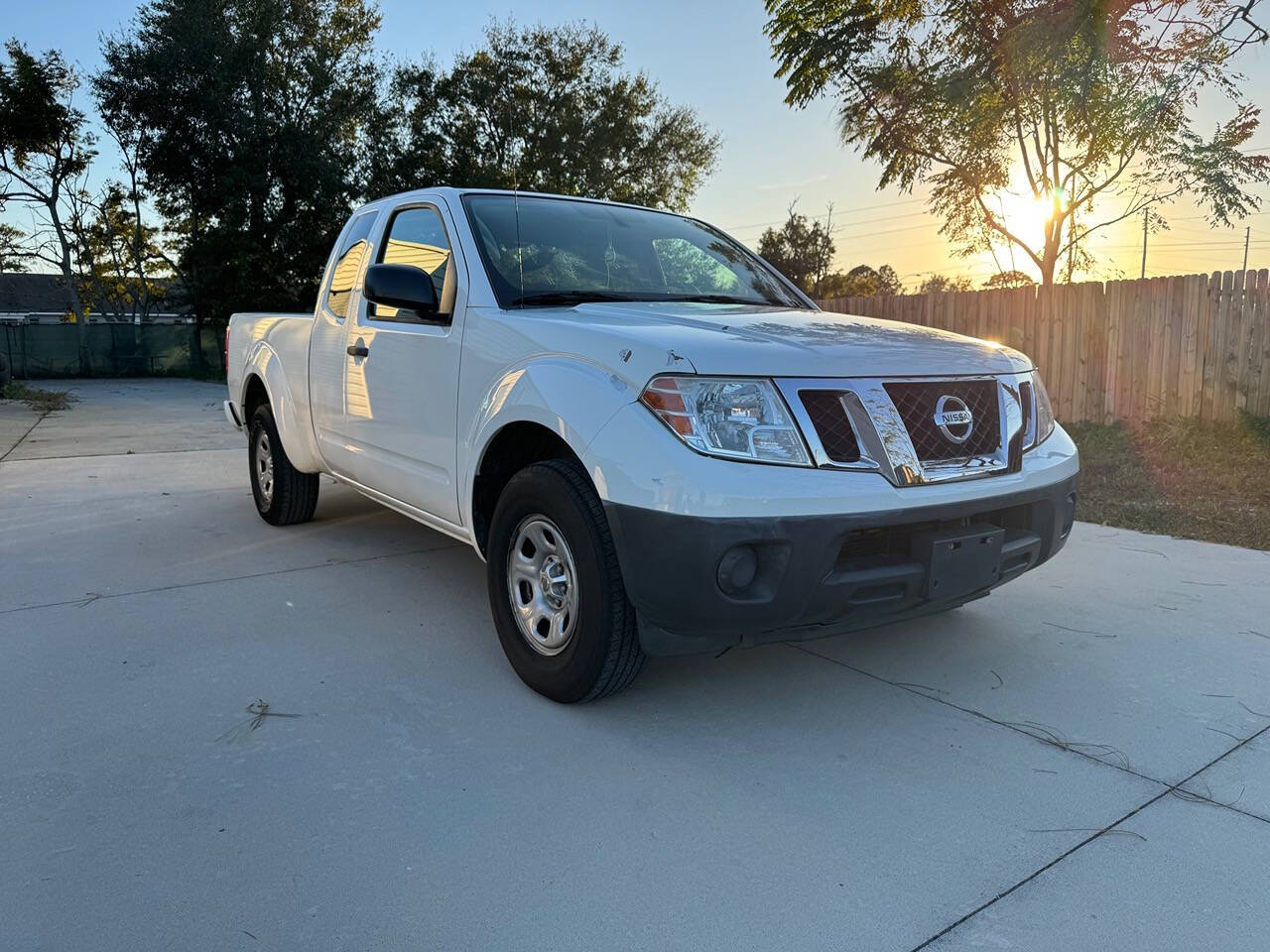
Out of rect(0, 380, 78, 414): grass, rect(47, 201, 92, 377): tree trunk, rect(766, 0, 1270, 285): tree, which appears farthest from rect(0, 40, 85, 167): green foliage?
rect(766, 0, 1270, 285): tree

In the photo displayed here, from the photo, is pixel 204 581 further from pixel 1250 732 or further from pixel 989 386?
pixel 1250 732

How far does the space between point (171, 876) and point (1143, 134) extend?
50.2 ft

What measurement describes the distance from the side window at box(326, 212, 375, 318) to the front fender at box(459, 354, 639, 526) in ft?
5.42

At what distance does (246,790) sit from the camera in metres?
2.56

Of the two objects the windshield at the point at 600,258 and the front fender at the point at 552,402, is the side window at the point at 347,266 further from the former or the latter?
the front fender at the point at 552,402

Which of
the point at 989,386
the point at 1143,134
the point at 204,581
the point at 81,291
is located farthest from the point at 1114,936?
the point at 81,291

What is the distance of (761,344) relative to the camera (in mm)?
2762

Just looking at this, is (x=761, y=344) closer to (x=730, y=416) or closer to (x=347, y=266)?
(x=730, y=416)

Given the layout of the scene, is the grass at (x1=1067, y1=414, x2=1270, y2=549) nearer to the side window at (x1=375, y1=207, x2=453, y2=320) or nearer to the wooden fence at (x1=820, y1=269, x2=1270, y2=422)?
the wooden fence at (x1=820, y1=269, x2=1270, y2=422)

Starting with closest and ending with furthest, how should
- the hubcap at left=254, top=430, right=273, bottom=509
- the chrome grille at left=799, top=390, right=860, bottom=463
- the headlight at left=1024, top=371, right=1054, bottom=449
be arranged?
the chrome grille at left=799, top=390, right=860, bottom=463
the headlight at left=1024, top=371, right=1054, bottom=449
the hubcap at left=254, top=430, right=273, bottom=509

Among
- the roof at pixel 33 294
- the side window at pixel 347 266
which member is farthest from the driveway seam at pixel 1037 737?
the roof at pixel 33 294

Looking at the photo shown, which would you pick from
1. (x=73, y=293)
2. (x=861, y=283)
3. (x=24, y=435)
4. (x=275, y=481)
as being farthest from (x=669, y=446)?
(x=861, y=283)

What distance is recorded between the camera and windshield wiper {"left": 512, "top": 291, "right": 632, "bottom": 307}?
3502 mm

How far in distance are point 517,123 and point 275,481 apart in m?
26.2
